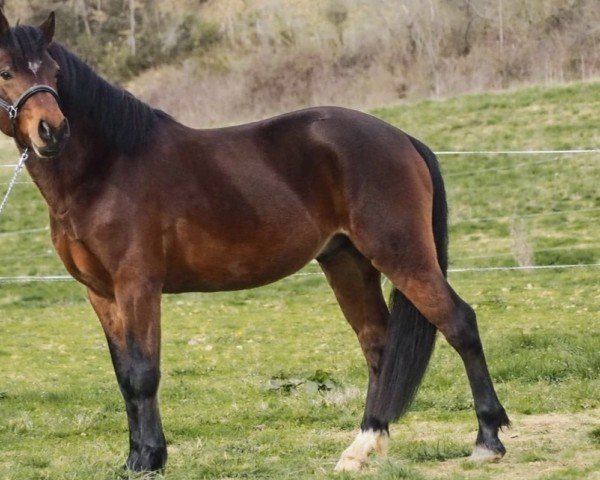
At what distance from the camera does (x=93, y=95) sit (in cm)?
567

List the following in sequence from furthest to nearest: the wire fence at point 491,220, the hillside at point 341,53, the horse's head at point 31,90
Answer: the hillside at point 341,53 < the wire fence at point 491,220 < the horse's head at point 31,90

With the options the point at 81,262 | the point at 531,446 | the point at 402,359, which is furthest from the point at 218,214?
the point at 531,446

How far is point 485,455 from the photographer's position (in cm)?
558

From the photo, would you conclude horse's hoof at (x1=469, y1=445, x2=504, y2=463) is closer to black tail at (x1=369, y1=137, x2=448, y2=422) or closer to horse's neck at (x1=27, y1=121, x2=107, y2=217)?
black tail at (x1=369, y1=137, x2=448, y2=422)

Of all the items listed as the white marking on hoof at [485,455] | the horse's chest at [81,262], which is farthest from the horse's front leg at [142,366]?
the white marking on hoof at [485,455]

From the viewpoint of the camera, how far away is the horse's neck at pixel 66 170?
5559 mm

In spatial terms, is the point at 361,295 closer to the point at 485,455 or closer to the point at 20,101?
the point at 485,455

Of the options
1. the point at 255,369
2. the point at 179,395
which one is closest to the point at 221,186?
the point at 179,395

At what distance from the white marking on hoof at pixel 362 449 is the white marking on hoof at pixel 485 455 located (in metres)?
0.49

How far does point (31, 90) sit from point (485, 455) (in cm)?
→ 295

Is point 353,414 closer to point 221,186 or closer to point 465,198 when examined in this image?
point 221,186

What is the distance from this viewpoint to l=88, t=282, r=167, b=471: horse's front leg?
17.9ft

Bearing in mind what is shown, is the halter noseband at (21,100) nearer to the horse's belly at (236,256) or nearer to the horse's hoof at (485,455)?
the horse's belly at (236,256)

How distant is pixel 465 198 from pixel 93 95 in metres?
13.2
